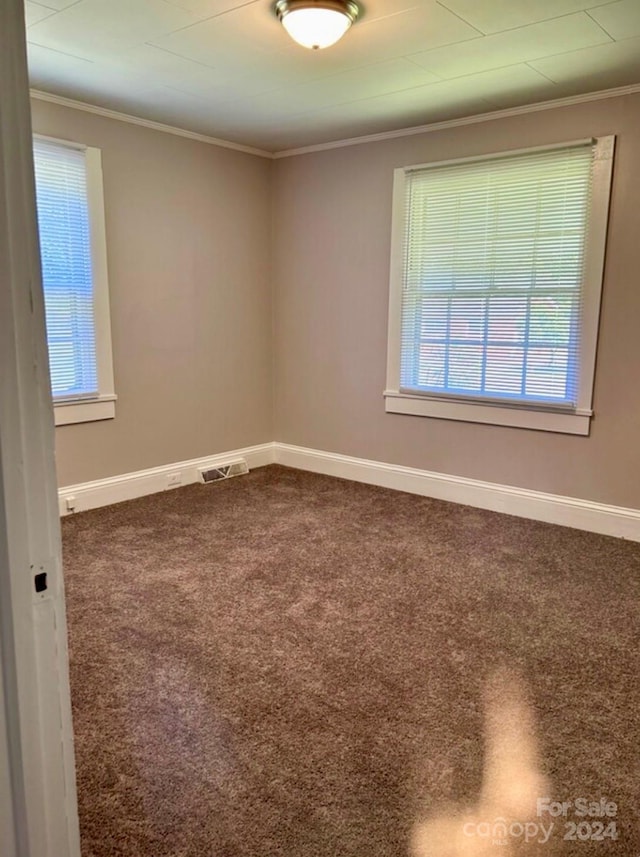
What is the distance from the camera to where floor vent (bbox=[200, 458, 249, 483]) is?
4.84m

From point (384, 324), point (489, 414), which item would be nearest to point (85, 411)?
point (384, 324)

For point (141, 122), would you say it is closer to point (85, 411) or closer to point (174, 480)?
point (85, 411)

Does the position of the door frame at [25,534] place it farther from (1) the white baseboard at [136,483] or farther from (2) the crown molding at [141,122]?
(2) the crown molding at [141,122]

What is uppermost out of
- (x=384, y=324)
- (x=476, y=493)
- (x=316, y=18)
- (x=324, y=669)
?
(x=316, y=18)

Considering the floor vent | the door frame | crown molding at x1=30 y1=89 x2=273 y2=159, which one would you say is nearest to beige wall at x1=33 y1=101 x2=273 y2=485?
crown molding at x1=30 y1=89 x2=273 y2=159

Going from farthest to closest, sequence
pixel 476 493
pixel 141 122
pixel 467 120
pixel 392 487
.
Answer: pixel 392 487, pixel 476 493, pixel 141 122, pixel 467 120

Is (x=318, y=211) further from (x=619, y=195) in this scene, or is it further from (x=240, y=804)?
(x=240, y=804)

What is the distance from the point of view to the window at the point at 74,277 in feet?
12.3

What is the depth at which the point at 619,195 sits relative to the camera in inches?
139

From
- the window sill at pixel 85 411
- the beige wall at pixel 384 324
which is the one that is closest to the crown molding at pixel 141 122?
the beige wall at pixel 384 324

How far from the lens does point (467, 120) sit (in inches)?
158

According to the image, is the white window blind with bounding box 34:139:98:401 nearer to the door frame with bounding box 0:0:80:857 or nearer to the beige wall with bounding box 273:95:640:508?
the beige wall with bounding box 273:95:640:508

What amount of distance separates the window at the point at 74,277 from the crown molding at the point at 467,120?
5.37 feet

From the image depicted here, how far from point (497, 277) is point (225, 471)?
247 cm
